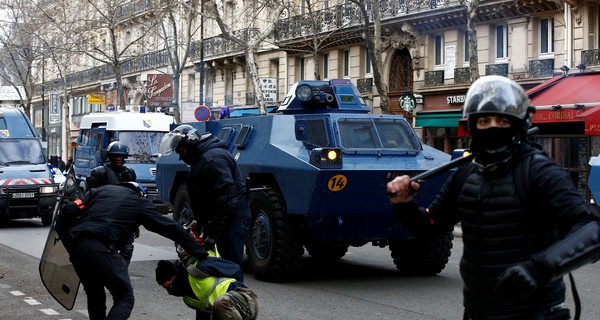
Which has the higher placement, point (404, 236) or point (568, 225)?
point (568, 225)

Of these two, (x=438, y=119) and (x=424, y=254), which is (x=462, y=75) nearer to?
(x=438, y=119)

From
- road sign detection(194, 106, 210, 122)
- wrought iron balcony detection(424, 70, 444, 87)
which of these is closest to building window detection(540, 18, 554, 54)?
wrought iron balcony detection(424, 70, 444, 87)

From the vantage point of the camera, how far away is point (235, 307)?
261 inches

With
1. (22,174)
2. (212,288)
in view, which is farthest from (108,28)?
(212,288)

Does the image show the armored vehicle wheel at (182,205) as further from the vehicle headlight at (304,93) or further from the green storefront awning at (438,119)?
the green storefront awning at (438,119)

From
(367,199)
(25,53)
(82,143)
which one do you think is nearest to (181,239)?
(367,199)

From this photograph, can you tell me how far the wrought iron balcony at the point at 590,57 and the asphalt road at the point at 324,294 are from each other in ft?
39.5

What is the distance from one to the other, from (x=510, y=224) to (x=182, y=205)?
36.9 ft

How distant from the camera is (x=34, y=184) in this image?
73.0 ft

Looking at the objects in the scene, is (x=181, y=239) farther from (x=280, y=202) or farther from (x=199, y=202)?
(x=280, y=202)

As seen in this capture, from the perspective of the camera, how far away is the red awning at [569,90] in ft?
80.0

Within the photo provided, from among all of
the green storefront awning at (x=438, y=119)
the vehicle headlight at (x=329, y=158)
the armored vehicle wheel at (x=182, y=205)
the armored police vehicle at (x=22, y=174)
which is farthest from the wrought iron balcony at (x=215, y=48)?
the vehicle headlight at (x=329, y=158)

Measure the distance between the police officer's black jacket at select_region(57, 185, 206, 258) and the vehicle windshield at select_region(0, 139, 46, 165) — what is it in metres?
15.8

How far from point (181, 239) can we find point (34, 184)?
1584 centimetres
